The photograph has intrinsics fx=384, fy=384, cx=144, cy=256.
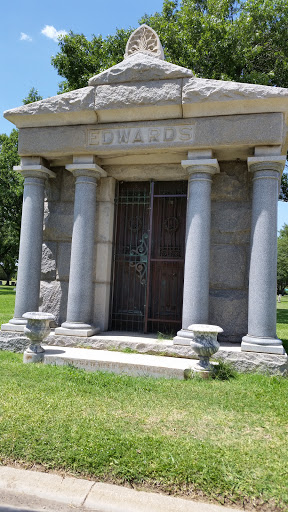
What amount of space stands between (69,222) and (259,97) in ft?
12.9

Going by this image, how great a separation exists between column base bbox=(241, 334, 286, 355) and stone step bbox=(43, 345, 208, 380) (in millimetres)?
810

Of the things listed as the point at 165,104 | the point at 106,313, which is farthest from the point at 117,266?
the point at 165,104

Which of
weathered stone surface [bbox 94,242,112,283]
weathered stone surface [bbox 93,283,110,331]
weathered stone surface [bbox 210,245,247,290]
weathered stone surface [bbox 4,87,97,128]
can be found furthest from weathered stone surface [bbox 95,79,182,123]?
weathered stone surface [bbox 93,283,110,331]

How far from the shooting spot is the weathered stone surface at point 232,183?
21.7 feet

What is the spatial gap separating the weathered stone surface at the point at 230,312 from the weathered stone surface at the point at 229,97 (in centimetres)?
295

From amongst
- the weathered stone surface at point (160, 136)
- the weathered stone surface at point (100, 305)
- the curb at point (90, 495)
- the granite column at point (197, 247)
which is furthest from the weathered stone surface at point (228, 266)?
the curb at point (90, 495)

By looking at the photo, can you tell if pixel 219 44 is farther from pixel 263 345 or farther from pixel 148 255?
pixel 263 345

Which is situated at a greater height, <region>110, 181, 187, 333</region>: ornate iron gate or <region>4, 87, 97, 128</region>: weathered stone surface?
<region>4, 87, 97, 128</region>: weathered stone surface

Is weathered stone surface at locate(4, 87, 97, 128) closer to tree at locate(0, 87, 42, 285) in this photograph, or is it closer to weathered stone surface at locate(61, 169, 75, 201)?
weathered stone surface at locate(61, 169, 75, 201)

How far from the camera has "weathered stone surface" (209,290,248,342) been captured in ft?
21.1

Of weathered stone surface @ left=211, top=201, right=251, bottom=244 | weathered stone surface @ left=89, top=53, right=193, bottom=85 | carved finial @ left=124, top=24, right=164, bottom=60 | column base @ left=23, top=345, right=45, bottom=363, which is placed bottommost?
column base @ left=23, top=345, right=45, bottom=363

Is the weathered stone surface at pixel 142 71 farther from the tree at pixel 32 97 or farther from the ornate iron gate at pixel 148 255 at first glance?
the tree at pixel 32 97

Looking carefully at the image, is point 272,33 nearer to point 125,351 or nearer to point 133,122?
point 133,122

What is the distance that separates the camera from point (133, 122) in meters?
6.48
